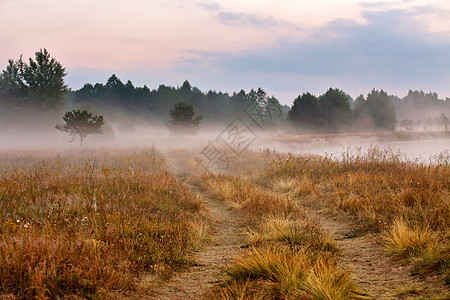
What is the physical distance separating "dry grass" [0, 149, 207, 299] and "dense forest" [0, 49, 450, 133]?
126ft

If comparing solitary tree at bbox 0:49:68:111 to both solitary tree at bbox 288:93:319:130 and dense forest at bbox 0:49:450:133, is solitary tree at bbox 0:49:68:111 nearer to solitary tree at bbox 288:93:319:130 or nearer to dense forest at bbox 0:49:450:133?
dense forest at bbox 0:49:450:133

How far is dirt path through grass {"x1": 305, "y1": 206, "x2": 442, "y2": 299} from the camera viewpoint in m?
3.21

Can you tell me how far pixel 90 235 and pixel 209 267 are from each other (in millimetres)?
1855

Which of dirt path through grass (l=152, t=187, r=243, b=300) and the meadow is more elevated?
the meadow

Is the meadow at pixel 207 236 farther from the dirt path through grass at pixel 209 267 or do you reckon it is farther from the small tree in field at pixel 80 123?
the small tree in field at pixel 80 123

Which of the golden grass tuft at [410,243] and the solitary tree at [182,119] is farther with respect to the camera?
the solitary tree at [182,119]

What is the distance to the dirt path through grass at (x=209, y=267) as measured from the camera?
352 centimetres

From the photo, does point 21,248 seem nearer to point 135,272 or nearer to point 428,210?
point 135,272

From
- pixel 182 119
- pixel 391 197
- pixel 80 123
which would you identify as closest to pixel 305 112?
pixel 182 119

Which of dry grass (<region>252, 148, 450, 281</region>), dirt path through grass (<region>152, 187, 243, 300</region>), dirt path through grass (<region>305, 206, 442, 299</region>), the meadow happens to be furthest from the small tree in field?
dirt path through grass (<region>305, 206, 442, 299</region>)

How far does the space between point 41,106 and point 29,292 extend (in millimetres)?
54142

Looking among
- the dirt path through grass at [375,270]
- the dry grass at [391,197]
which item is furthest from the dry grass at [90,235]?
the dry grass at [391,197]

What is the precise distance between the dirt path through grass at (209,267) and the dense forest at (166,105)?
41.0m

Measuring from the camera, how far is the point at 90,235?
469 cm
